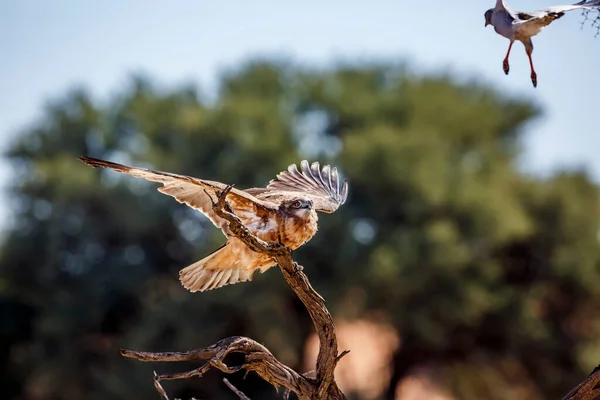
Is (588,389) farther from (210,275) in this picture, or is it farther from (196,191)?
(196,191)

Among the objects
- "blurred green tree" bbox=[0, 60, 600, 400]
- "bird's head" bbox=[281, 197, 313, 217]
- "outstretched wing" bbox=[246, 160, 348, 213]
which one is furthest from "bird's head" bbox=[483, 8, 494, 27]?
"blurred green tree" bbox=[0, 60, 600, 400]

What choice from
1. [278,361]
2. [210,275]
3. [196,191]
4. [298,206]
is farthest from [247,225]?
[278,361]

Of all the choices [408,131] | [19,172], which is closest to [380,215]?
[408,131]

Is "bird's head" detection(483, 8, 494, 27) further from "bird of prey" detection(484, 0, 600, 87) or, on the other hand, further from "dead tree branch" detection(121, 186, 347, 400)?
"dead tree branch" detection(121, 186, 347, 400)

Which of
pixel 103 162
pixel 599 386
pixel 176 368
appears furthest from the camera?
pixel 176 368

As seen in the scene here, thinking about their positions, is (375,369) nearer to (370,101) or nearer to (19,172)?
(370,101)

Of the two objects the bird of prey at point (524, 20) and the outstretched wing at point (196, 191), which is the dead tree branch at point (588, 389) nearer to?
the bird of prey at point (524, 20)

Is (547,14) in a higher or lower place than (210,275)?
higher
